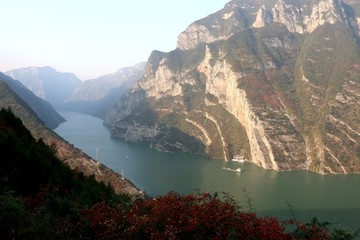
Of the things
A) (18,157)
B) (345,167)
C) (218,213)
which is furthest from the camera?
(345,167)

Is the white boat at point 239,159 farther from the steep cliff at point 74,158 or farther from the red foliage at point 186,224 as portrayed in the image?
the red foliage at point 186,224

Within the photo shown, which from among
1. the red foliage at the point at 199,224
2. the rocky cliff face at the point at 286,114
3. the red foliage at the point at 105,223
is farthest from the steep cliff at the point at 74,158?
the rocky cliff face at the point at 286,114

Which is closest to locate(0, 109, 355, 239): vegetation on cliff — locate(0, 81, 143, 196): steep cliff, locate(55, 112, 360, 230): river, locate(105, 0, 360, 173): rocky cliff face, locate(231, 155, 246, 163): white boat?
locate(0, 81, 143, 196): steep cliff

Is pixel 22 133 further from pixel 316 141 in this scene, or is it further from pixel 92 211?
pixel 316 141

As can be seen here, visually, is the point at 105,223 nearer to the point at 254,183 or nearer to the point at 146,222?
the point at 146,222

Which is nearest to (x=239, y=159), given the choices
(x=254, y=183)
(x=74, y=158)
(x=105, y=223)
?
(x=254, y=183)

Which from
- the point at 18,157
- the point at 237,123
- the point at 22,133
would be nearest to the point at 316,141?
the point at 237,123

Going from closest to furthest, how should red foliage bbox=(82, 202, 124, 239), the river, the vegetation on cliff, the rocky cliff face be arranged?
the vegetation on cliff
red foliage bbox=(82, 202, 124, 239)
the river
the rocky cliff face

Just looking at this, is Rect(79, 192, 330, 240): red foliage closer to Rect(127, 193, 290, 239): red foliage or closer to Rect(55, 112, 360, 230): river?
Rect(127, 193, 290, 239): red foliage
